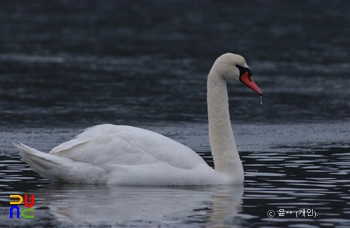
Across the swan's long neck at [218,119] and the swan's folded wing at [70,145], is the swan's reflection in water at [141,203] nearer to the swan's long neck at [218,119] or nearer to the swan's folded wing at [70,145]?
the swan's folded wing at [70,145]

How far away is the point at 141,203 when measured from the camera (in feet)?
39.2

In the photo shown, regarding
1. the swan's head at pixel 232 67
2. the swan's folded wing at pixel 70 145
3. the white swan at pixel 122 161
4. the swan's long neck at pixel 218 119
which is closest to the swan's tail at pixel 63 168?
the white swan at pixel 122 161

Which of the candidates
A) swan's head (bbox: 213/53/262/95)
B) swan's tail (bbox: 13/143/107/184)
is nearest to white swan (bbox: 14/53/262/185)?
swan's tail (bbox: 13/143/107/184)

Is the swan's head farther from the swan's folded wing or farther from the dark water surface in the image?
the swan's folded wing

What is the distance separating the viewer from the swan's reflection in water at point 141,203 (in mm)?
11086

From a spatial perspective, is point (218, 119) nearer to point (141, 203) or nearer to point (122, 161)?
point (122, 161)

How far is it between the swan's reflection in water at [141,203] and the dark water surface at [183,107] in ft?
0.04

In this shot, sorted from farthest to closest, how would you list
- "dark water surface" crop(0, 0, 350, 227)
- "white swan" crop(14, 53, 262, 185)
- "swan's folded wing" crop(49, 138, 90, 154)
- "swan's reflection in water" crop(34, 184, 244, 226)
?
1. "swan's folded wing" crop(49, 138, 90, 154)
2. "white swan" crop(14, 53, 262, 185)
3. "dark water surface" crop(0, 0, 350, 227)
4. "swan's reflection in water" crop(34, 184, 244, 226)

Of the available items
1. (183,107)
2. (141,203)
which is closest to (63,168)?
(141,203)

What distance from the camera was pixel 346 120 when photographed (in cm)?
2002

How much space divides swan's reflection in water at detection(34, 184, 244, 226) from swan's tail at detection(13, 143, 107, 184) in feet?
0.44

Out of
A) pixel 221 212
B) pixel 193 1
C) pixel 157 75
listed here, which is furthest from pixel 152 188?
pixel 193 1

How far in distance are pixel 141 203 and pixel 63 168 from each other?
5.22 ft

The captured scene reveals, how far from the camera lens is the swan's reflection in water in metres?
11.1
